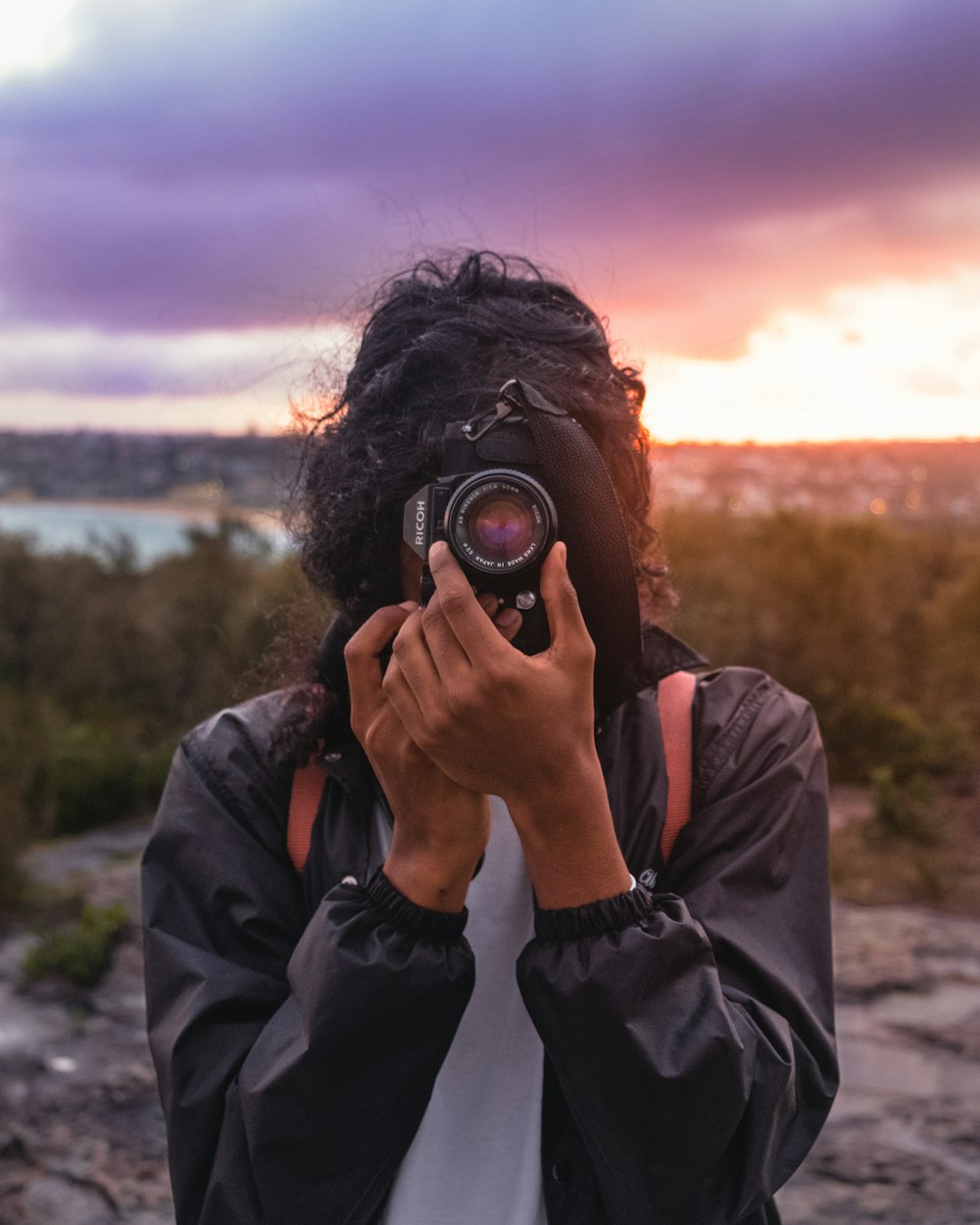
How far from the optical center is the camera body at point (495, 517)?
1.14 meters

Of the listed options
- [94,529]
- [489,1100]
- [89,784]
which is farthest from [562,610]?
[94,529]

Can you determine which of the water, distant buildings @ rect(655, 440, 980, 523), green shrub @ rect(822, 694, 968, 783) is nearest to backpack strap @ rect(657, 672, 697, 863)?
green shrub @ rect(822, 694, 968, 783)

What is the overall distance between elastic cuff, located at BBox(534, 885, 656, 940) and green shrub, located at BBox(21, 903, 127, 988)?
15.6 ft

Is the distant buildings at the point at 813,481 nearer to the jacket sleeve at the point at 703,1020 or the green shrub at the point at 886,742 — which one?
the green shrub at the point at 886,742

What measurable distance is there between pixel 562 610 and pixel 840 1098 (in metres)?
3.55

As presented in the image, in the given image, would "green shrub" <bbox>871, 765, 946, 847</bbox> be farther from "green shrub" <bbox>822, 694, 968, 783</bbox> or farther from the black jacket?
the black jacket

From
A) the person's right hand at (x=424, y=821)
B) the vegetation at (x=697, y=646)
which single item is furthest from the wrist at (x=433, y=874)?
the vegetation at (x=697, y=646)

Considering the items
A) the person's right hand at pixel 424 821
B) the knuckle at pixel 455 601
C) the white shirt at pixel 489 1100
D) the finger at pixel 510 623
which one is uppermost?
the knuckle at pixel 455 601

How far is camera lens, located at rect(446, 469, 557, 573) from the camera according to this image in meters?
1.15

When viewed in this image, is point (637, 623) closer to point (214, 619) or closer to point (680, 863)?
point (680, 863)

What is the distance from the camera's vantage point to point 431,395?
1.33m

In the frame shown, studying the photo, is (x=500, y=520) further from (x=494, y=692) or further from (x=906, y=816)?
(x=906, y=816)

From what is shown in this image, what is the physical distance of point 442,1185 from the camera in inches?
47.8

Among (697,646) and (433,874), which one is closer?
(433,874)
